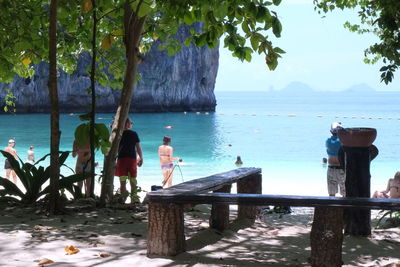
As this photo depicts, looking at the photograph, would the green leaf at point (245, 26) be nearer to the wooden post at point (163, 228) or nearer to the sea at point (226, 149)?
the wooden post at point (163, 228)

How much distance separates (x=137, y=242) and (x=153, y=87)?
234ft

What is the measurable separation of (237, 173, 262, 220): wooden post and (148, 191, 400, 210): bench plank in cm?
249

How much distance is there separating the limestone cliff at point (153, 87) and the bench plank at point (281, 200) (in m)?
63.7

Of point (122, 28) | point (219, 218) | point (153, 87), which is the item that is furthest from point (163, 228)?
point (153, 87)

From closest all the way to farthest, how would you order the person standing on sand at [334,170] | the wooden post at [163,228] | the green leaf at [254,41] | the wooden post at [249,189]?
the wooden post at [163,228], the green leaf at [254,41], the wooden post at [249,189], the person standing on sand at [334,170]

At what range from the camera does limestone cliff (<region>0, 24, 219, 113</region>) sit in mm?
69875

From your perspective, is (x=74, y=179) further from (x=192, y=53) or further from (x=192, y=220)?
(x=192, y=53)

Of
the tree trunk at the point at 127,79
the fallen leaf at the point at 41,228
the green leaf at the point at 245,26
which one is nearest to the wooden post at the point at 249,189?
the tree trunk at the point at 127,79

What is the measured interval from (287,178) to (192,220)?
838 inches

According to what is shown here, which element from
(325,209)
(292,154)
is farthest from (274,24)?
(292,154)

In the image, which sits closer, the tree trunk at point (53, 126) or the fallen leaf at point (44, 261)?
the fallen leaf at point (44, 261)

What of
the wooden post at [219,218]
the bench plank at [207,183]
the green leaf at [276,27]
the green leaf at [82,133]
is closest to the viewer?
the green leaf at [276,27]

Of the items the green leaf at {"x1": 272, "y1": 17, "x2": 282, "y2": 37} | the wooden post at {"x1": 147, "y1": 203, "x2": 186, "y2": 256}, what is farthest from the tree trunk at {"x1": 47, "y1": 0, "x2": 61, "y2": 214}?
the green leaf at {"x1": 272, "y1": 17, "x2": 282, "y2": 37}

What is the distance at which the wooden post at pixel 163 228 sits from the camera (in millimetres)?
4852
